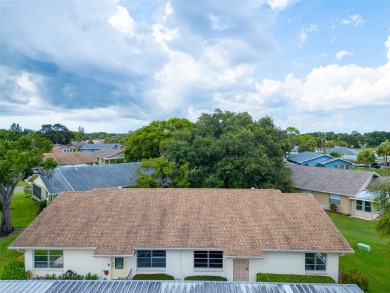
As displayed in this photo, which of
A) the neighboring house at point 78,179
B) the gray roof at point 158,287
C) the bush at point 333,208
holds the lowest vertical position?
the bush at point 333,208

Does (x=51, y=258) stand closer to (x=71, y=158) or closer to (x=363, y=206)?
(x=363, y=206)

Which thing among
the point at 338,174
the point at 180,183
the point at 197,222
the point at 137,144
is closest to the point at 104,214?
the point at 197,222

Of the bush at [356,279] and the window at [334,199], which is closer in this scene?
the bush at [356,279]

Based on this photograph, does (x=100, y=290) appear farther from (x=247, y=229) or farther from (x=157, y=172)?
(x=157, y=172)

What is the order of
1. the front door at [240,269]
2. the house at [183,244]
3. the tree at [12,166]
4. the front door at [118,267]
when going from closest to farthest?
1. the house at [183,244]
2. the front door at [240,269]
3. the front door at [118,267]
4. the tree at [12,166]

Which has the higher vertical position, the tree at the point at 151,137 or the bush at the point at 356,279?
the tree at the point at 151,137

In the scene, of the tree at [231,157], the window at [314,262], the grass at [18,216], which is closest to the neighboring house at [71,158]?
the grass at [18,216]

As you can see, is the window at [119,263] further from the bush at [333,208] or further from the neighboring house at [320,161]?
the neighboring house at [320,161]

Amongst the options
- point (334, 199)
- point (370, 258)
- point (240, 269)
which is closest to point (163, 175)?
point (240, 269)
